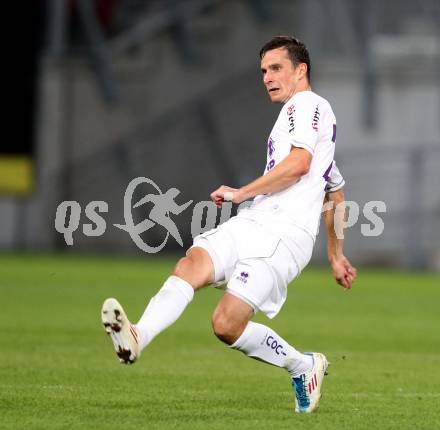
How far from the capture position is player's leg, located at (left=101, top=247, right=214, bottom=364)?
6691 millimetres

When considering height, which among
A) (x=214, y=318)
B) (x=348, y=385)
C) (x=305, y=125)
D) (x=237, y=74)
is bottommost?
(x=348, y=385)

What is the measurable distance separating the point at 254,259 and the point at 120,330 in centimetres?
100

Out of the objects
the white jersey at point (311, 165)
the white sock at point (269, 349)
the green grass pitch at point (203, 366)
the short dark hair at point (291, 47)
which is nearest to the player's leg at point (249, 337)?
the white sock at point (269, 349)

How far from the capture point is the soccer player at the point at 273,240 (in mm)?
7281

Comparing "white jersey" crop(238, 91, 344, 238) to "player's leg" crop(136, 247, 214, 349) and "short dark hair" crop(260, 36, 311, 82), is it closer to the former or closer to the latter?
"short dark hair" crop(260, 36, 311, 82)

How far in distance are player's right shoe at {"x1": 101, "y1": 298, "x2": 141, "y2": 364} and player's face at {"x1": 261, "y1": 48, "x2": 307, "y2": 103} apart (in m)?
1.68

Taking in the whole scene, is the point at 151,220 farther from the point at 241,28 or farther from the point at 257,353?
the point at 257,353

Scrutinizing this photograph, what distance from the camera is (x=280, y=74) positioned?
25.3ft

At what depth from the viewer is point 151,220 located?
84.3 ft

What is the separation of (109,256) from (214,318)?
1909 cm

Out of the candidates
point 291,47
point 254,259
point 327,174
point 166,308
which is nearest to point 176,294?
point 166,308

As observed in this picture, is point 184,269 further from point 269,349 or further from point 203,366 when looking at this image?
point 203,366

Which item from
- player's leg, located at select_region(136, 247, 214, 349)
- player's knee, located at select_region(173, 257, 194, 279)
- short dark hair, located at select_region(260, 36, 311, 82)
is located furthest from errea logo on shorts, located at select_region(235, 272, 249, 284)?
short dark hair, located at select_region(260, 36, 311, 82)

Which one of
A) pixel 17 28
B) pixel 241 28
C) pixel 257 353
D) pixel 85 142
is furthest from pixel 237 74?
pixel 257 353
